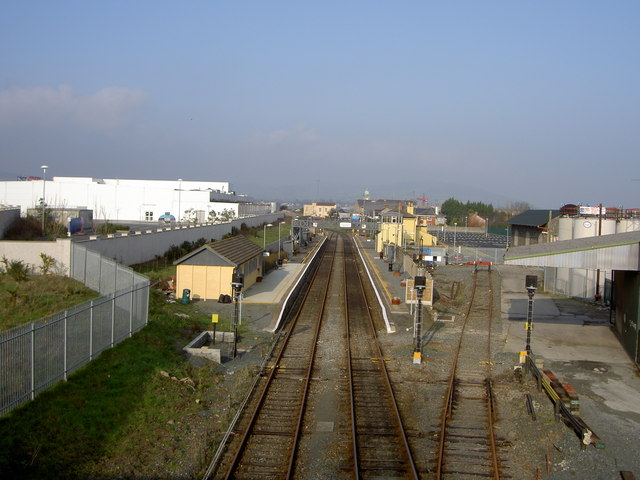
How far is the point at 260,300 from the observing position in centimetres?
2478

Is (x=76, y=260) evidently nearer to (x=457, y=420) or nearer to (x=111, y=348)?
(x=111, y=348)

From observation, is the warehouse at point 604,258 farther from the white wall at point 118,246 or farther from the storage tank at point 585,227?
the white wall at point 118,246

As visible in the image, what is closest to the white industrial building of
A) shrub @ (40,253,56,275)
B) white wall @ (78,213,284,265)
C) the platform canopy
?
white wall @ (78,213,284,265)

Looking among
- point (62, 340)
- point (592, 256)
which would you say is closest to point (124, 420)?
point (62, 340)

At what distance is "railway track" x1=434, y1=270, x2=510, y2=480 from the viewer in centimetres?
903

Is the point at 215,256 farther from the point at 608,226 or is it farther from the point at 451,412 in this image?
the point at 608,226

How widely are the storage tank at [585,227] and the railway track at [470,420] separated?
13429 mm

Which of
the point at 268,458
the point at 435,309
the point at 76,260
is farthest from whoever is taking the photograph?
the point at 435,309

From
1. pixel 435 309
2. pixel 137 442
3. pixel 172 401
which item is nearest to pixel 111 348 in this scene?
pixel 172 401

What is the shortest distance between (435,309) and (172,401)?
51.0 feet

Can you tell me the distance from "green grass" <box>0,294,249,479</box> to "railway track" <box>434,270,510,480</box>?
4.08m

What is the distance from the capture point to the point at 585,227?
29.3 meters

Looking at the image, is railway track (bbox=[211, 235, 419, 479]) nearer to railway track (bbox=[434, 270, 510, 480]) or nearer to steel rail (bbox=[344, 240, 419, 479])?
steel rail (bbox=[344, 240, 419, 479])

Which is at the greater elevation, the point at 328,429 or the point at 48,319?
the point at 48,319
